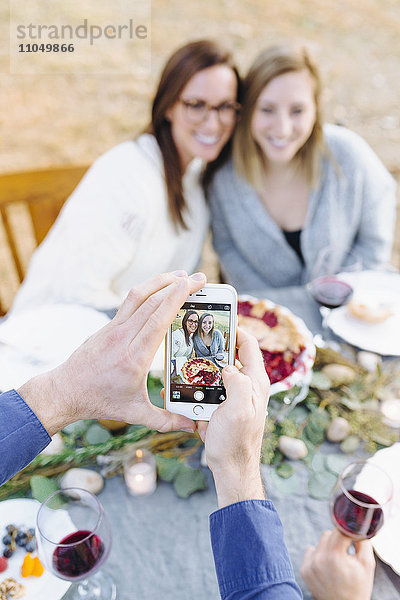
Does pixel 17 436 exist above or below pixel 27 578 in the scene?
above

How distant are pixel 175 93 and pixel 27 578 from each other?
4.84ft

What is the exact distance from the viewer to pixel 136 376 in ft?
2.81

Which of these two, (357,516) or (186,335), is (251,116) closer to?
(186,335)

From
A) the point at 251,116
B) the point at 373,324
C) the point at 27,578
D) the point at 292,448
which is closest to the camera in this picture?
the point at 27,578

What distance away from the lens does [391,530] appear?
89cm

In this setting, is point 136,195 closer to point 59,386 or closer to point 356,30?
point 59,386

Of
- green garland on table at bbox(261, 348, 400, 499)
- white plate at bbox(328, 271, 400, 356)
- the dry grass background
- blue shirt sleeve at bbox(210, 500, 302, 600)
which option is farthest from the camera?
the dry grass background

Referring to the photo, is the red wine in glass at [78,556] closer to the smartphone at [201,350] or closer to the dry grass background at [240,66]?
the smartphone at [201,350]

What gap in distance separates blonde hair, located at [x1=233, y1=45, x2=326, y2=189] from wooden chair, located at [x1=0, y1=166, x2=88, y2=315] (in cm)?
68

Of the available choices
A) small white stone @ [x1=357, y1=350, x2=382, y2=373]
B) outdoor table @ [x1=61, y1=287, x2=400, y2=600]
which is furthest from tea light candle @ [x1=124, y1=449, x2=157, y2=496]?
small white stone @ [x1=357, y1=350, x2=382, y2=373]

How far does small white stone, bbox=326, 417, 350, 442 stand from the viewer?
107 centimetres

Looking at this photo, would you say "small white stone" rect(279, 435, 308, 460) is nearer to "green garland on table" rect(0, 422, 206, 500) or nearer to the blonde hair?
"green garland on table" rect(0, 422, 206, 500)

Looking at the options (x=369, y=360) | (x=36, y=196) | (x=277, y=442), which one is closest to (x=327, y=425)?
(x=277, y=442)

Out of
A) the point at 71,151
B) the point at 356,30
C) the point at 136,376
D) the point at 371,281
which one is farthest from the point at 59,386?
the point at 356,30
